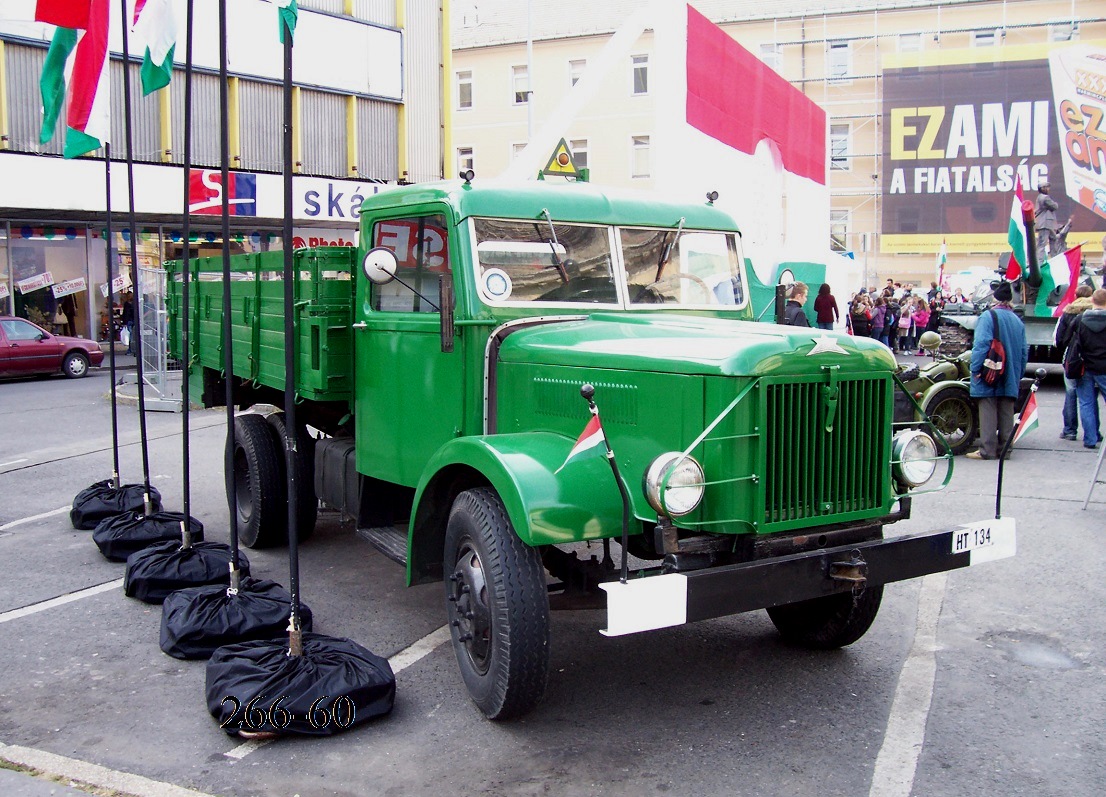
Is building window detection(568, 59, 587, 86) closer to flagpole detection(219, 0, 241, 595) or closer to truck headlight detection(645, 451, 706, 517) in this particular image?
flagpole detection(219, 0, 241, 595)

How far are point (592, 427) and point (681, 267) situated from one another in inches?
74.2

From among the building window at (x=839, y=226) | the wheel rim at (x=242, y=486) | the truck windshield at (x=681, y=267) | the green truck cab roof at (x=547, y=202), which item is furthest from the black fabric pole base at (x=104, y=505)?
the building window at (x=839, y=226)

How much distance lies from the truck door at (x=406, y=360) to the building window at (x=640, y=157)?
31.6 metres

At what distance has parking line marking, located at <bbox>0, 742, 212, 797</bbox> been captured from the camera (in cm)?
372

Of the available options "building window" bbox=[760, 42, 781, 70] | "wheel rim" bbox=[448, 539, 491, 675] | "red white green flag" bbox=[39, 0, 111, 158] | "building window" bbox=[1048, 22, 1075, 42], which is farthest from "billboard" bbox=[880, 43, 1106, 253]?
"wheel rim" bbox=[448, 539, 491, 675]

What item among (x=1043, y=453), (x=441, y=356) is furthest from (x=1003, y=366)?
(x=441, y=356)

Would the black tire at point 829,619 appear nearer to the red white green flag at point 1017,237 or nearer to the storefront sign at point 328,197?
the red white green flag at point 1017,237

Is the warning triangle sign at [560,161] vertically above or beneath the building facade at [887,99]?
beneath

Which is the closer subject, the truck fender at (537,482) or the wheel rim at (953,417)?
the truck fender at (537,482)

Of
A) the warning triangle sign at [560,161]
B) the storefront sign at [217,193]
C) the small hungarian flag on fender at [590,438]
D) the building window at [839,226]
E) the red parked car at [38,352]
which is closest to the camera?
the small hungarian flag on fender at [590,438]

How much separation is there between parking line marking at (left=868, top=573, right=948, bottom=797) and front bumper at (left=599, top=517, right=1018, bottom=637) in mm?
621

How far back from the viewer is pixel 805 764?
12.9 ft

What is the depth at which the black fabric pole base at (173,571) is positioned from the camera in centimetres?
590

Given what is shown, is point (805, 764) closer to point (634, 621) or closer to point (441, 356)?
point (634, 621)
